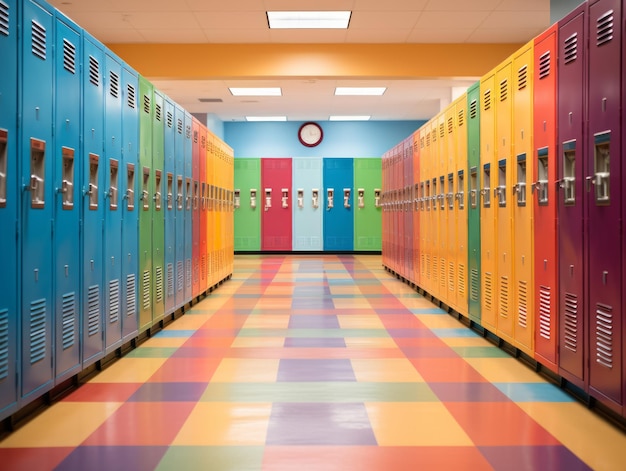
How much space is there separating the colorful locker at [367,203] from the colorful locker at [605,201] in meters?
13.1

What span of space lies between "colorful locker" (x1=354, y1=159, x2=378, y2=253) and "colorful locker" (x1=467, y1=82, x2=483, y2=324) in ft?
34.0

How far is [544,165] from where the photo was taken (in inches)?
160

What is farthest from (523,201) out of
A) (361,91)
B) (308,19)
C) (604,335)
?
(361,91)

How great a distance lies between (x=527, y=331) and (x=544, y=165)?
116 cm

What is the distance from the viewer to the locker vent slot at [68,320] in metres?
3.60

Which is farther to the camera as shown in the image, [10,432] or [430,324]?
[430,324]

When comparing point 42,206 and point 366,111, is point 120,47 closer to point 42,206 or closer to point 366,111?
point 42,206

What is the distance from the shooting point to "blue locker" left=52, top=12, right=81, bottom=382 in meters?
3.52

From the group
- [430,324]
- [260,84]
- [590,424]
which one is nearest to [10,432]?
[590,424]

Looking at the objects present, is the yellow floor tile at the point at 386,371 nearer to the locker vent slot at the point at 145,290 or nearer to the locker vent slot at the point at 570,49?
the locker vent slot at the point at 145,290

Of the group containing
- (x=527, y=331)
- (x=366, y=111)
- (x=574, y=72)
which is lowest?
(x=527, y=331)

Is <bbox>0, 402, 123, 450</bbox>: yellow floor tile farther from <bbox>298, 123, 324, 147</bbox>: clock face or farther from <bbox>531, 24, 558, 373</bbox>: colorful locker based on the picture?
<bbox>298, 123, 324, 147</bbox>: clock face

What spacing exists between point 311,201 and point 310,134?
228cm

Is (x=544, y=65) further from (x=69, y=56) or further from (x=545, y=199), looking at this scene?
(x=69, y=56)
